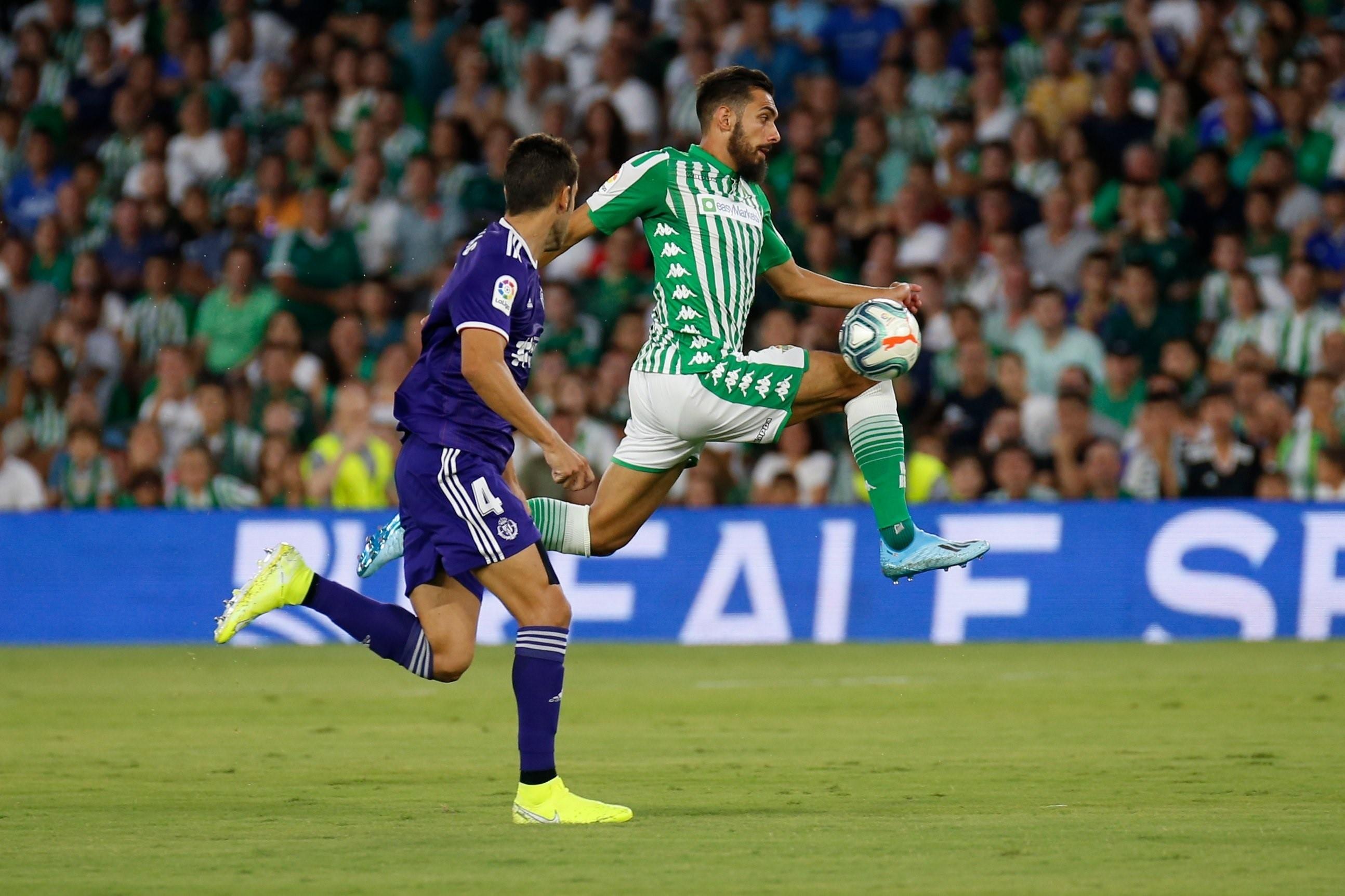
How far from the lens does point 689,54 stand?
57.0ft

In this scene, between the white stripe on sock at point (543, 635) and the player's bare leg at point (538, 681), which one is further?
the white stripe on sock at point (543, 635)

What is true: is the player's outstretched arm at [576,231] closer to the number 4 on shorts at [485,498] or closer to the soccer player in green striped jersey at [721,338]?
the soccer player in green striped jersey at [721,338]

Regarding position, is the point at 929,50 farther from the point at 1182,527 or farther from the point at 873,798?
the point at 873,798

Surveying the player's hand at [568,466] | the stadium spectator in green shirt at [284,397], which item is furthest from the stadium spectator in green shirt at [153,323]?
the player's hand at [568,466]

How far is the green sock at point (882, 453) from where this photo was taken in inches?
→ 304

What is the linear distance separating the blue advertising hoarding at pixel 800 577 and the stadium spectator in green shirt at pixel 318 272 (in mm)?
2686

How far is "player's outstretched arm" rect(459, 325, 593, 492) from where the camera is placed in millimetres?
6391

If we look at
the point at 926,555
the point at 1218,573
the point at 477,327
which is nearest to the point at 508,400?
the point at 477,327

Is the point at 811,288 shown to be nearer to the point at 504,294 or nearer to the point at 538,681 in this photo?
the point at 504,294

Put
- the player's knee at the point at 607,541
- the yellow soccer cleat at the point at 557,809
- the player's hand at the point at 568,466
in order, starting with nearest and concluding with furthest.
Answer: the player's hand at the point at 568,466 < the yellow soccer cleat at the point at 557,809 < the player's knee at the point at 607,541

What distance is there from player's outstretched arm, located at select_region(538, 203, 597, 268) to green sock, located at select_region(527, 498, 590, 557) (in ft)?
3.79

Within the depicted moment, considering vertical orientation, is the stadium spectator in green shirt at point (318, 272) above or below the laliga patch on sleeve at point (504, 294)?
below

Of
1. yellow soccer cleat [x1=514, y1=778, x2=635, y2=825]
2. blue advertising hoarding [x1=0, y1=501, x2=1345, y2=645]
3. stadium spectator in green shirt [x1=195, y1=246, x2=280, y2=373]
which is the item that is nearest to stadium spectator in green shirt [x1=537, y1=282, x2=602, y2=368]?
blue advertising hoarding [x1=0, y1=501, x2=1345, y2=645]

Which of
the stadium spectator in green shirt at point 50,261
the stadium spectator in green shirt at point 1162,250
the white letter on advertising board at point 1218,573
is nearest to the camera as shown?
the white letter on advertising board at point 1218,573
